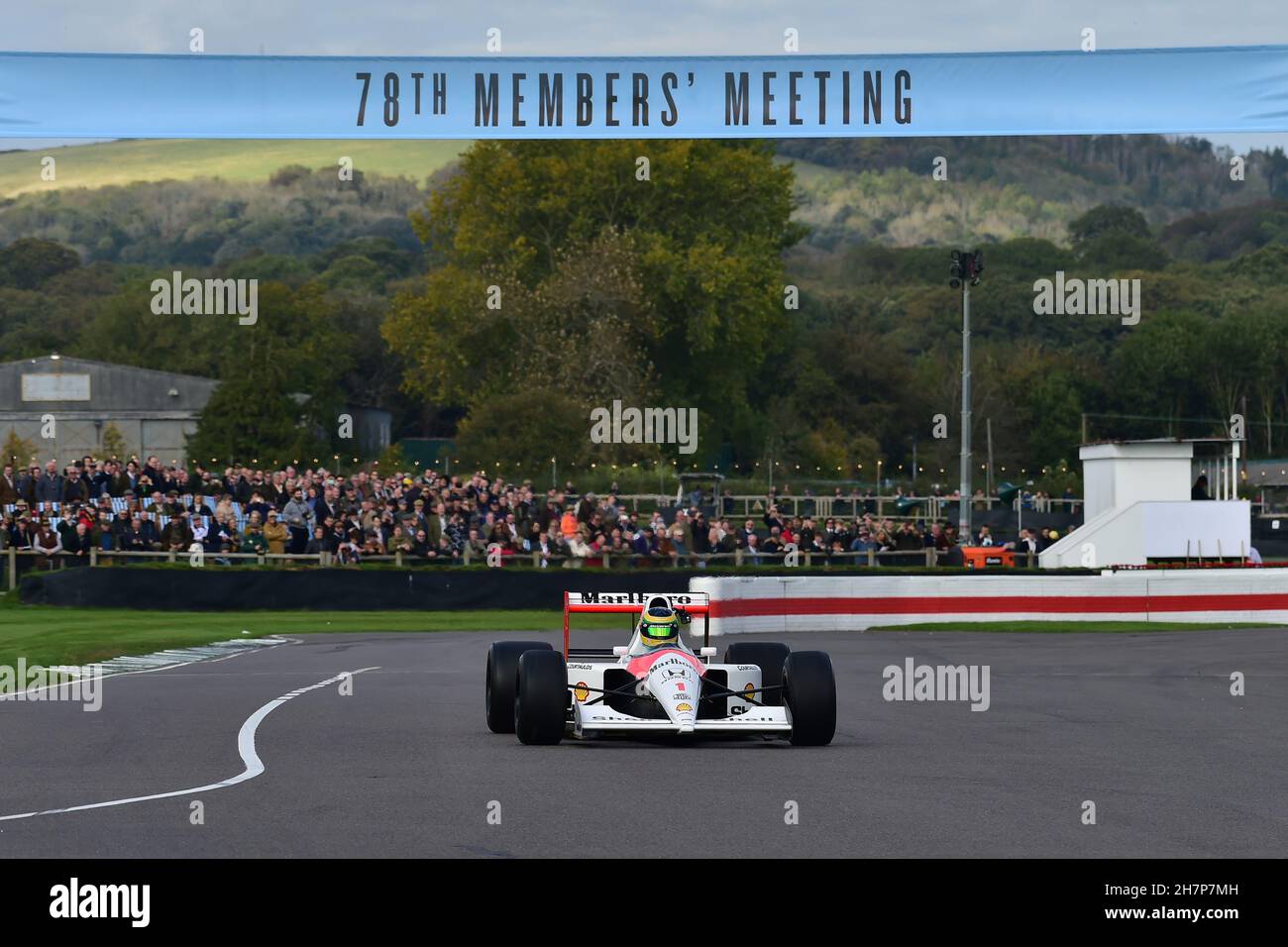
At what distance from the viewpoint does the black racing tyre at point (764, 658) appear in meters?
15.0

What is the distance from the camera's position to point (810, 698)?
13641 mm

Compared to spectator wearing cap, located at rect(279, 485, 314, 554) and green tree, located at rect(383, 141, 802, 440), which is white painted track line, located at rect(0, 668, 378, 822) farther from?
green tree, located at rect(383, 141, 802, 440)

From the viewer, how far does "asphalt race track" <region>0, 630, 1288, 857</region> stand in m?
9.15

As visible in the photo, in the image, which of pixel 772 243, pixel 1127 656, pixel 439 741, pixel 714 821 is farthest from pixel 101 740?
pixel 772 243

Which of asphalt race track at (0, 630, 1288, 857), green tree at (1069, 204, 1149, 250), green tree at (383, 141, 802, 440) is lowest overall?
asphalt race track at (0, 630, 1288, 857)

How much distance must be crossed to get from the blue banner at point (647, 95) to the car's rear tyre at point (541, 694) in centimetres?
722

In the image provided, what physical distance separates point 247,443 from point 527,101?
51.0 metres

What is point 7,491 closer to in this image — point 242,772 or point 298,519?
point 298,519

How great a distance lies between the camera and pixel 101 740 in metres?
14.0

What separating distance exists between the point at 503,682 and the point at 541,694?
987mm

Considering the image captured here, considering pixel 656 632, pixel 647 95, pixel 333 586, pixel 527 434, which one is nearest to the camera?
pixel 656 632

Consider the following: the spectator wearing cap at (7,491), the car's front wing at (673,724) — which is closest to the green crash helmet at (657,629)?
the car's front wing at (673,724)

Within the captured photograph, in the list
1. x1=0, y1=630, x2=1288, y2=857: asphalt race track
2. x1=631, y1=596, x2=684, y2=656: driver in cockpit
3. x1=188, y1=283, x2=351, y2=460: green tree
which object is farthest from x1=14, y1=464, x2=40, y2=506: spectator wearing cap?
x1=188, y1=283, x2=351, y2=460: green tree
